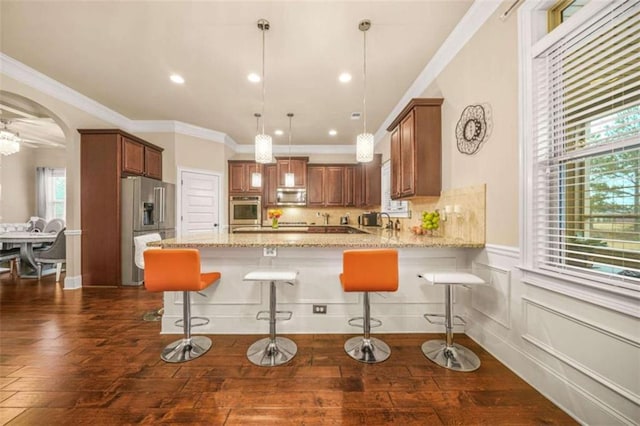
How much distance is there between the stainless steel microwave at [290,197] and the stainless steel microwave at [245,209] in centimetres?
49

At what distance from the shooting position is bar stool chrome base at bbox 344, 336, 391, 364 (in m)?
2.06

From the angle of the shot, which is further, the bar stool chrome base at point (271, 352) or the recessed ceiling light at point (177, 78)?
the recessed ceiling light at point (177, 78)

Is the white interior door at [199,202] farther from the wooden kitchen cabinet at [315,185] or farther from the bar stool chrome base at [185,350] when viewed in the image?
the bar stool chrome base at [185,350]

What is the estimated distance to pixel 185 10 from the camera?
2.24 metres

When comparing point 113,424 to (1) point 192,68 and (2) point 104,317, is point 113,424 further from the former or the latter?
(1) point 192,68

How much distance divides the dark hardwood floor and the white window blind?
95 cm

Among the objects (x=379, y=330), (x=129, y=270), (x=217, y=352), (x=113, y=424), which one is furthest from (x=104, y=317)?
(x=379, y=330)

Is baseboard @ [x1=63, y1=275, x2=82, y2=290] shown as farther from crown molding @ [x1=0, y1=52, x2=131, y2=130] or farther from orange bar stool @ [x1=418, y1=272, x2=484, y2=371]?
orange bar stool @ [x1=418, y1=272, x2=484, y2=371]

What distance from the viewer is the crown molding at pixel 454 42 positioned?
2.13 m

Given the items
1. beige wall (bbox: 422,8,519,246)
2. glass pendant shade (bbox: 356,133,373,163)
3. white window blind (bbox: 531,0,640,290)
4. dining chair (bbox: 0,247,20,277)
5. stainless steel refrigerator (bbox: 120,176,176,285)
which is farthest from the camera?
dining chair (bbox: 0,247,20,277)

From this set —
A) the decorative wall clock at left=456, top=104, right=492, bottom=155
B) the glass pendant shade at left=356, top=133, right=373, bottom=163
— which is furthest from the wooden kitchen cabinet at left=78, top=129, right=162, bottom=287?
the decorative wall clock at left=456, top=104, right=492, bottom=155

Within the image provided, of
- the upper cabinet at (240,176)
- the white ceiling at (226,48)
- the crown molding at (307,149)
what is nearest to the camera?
the white ceiling at (226,48)

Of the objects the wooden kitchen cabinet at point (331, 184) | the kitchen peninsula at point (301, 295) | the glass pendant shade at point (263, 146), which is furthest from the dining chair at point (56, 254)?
the wooden kitchen cabinet at point (331, 184)

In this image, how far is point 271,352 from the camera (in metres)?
2.10
